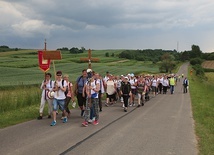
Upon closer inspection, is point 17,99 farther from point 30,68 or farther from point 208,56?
point 208,56

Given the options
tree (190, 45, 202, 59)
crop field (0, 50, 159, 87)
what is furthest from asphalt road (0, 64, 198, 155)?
tree (190, 45, 202, 59)

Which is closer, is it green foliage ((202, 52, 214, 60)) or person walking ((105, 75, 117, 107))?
person walking ((105, 75, 117, 107))

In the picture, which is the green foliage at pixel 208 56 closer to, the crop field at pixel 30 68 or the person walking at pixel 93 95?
the crop field at pixel 30 68

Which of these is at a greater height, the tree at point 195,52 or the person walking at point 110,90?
the tree at point 195,52

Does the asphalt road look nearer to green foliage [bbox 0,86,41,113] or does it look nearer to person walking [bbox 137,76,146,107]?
green foliage [bbox 0,86,41,113]

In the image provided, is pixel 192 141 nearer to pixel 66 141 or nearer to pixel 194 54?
pixel 66 141

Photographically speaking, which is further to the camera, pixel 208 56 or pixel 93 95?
pixel 208 56

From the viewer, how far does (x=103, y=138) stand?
28.6 ft

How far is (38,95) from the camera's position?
17.7 m

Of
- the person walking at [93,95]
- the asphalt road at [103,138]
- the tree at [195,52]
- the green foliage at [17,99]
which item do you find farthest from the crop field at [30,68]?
the tree at [195,52]

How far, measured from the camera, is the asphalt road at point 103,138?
7.32 metres

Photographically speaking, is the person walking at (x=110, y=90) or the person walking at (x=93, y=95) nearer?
the person walking at (x=93, y=95)

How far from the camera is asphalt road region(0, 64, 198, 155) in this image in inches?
288

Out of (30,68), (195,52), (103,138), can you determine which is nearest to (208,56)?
(195,52)
